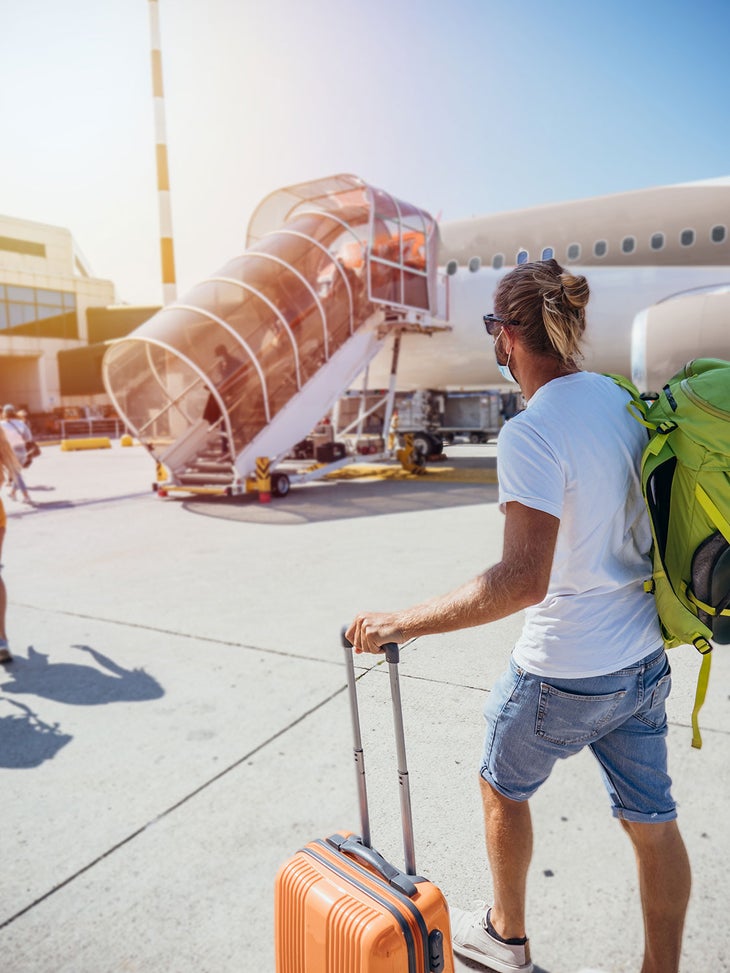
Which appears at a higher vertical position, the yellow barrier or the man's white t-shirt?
the yellow barrier

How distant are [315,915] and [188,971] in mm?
973

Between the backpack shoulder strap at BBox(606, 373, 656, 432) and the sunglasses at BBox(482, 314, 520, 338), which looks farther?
the sunglasses at BBox(482, 314, 520, 338)

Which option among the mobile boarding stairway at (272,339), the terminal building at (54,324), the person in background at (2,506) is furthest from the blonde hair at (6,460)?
the terminal building at (54,324)

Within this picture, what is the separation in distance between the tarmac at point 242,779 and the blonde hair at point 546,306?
926 mm

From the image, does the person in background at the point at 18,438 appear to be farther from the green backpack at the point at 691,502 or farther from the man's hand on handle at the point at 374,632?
the green backpack at the point at 691,502

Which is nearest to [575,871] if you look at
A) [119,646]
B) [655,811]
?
[655,811]

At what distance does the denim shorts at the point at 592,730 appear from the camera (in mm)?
1712

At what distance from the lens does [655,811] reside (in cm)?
177

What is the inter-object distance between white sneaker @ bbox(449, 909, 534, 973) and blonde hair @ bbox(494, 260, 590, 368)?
64.8 inches

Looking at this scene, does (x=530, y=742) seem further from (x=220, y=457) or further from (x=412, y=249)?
(x=412, y=249)

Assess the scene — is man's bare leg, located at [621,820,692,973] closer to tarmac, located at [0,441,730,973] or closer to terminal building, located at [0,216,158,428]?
tarmac, located at [0,441,730,973]

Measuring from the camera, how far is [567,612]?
1.72 metres

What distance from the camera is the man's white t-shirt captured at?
63.9 inches

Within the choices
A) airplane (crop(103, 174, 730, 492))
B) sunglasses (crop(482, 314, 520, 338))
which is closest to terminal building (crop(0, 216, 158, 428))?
airplane (crop(103, 174, 730, 492))
